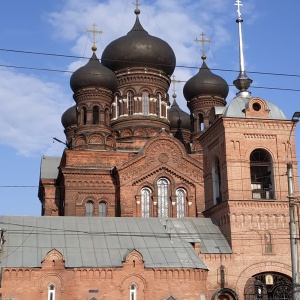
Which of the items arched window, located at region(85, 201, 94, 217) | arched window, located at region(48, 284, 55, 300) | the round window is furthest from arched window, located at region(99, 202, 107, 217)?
arched window, located at region(48, 284, 55, 300)

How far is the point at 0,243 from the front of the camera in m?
21.3

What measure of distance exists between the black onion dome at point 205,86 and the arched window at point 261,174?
53.7ft

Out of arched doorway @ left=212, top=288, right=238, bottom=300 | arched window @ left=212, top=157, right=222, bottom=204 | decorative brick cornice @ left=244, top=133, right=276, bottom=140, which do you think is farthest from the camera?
arched window @ left=212, top=157, right=222, bottom=204

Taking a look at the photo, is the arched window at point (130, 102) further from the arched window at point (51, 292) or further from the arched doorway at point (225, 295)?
the arched window at point (51, 292)

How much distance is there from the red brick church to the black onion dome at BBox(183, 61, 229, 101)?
9084 mm

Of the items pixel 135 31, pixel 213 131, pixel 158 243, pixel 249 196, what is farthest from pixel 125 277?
pixel 135 31

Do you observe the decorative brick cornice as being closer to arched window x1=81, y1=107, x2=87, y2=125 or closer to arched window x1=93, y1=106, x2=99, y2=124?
arched window x1=93, y1=106, x2=99, y2=124

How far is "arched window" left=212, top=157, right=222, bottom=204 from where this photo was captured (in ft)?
83.7

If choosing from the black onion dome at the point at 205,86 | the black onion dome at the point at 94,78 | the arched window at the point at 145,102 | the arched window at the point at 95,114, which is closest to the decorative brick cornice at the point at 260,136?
the arched window at the point at 95,114

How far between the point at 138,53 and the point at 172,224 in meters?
16.7

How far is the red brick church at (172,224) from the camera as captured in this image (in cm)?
2097

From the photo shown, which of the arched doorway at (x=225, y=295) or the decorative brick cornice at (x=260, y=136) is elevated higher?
the decorative brick cornice at (x=260, y=136)

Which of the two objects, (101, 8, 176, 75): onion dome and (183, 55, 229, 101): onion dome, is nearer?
(101, 8, 176, 75): onion dome

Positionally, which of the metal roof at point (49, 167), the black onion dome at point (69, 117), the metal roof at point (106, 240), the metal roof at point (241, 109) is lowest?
the metal roof at point (106, 240)
